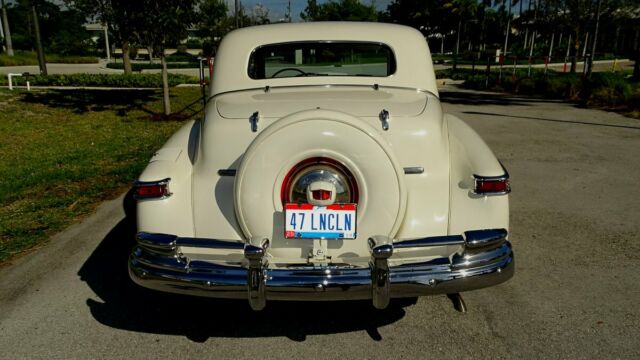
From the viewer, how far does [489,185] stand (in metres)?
2.81

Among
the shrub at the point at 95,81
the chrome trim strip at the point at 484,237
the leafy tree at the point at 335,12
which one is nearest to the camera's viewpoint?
the chrome trim strip at the point at 484,237

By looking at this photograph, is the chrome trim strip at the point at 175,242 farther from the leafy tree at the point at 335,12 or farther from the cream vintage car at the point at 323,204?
the leafy tree at the point at 335,12

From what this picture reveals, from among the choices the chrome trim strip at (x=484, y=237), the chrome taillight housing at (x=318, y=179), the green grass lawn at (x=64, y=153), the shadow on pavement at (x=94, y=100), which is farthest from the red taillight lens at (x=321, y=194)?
the shadow on pavement at (x=94, y=100)

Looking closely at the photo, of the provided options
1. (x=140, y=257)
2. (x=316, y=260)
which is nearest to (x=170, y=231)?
(x=140, y=257)

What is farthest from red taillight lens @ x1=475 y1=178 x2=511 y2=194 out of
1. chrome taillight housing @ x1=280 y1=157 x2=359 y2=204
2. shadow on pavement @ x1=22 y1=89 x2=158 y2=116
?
shadow on pavement @ x1=22 y1=89 x2=158 y2=116

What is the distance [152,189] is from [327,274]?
1140 millimetres

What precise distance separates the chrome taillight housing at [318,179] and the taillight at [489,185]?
28.9 inches

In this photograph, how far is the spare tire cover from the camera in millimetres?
2521

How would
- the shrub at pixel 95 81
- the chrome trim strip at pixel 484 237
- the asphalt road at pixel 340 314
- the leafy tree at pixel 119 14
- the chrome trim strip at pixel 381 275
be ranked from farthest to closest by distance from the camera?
1. the shrub at pixel 95 81
2. the leafy tree at pixel 119 14
3. the asphalt road at pixel 340 314
4. the chrome trim strip at pixel 484 237
5. the chrome trim strip at pixel 381 275

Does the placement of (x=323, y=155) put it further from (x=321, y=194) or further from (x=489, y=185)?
(x=489, y=185)

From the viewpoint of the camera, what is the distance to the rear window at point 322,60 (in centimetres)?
399

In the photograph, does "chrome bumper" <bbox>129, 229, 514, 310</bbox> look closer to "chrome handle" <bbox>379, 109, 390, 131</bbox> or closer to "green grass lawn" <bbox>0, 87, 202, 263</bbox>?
"chrome handle" <bbox>379, 109, 390, 131</bbox>

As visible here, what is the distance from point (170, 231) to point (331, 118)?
1.12 meters

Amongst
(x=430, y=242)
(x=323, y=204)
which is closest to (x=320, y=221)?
(x=323, y=204)
